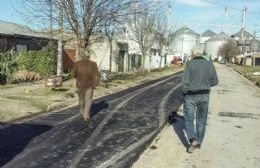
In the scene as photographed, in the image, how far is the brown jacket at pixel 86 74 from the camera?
45.2 ft

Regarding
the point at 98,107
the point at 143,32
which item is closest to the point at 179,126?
the point at 98,107

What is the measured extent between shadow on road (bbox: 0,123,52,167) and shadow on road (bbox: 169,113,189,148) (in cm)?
309

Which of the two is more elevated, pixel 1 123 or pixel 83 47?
pixel 83 47

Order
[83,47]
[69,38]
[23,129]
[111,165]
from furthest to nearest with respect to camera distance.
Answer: [69,38] → [83,47] → [23,129] → [111,165]

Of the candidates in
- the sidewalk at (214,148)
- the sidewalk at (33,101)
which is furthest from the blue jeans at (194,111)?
the sidewalk at (33,101)

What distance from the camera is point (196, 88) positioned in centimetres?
943

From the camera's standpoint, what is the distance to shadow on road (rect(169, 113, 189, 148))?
35.2 feet

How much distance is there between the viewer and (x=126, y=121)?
1359cm

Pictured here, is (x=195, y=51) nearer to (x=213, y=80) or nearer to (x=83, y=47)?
(x=213, y=80)

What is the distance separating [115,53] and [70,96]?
26553 millimetres

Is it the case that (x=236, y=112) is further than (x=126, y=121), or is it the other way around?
(x=236, y=112)

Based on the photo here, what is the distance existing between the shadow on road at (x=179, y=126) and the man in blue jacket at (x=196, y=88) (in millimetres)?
652

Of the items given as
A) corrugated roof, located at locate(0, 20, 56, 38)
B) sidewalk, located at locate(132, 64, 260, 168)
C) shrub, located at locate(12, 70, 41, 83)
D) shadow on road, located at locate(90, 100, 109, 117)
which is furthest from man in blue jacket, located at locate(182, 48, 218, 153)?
corrugated roof, located at locate(0, 20, 56, 38)

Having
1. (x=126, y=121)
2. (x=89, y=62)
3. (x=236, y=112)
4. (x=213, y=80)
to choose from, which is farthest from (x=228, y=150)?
(x=236, y=112)
